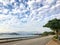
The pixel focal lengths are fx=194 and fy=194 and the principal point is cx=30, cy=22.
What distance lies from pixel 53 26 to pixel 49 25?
4.68 feet

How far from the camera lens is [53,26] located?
2024 inches

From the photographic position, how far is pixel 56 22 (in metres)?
51.4

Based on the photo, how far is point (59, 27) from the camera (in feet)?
163

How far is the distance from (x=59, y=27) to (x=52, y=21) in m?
3.03

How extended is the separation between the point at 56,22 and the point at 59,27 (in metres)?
2.23

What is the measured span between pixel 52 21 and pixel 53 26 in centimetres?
140

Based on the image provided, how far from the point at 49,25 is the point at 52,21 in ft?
4.79

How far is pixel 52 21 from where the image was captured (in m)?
51.8

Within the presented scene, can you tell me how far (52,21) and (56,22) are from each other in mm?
1109

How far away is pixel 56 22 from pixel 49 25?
218 cm
